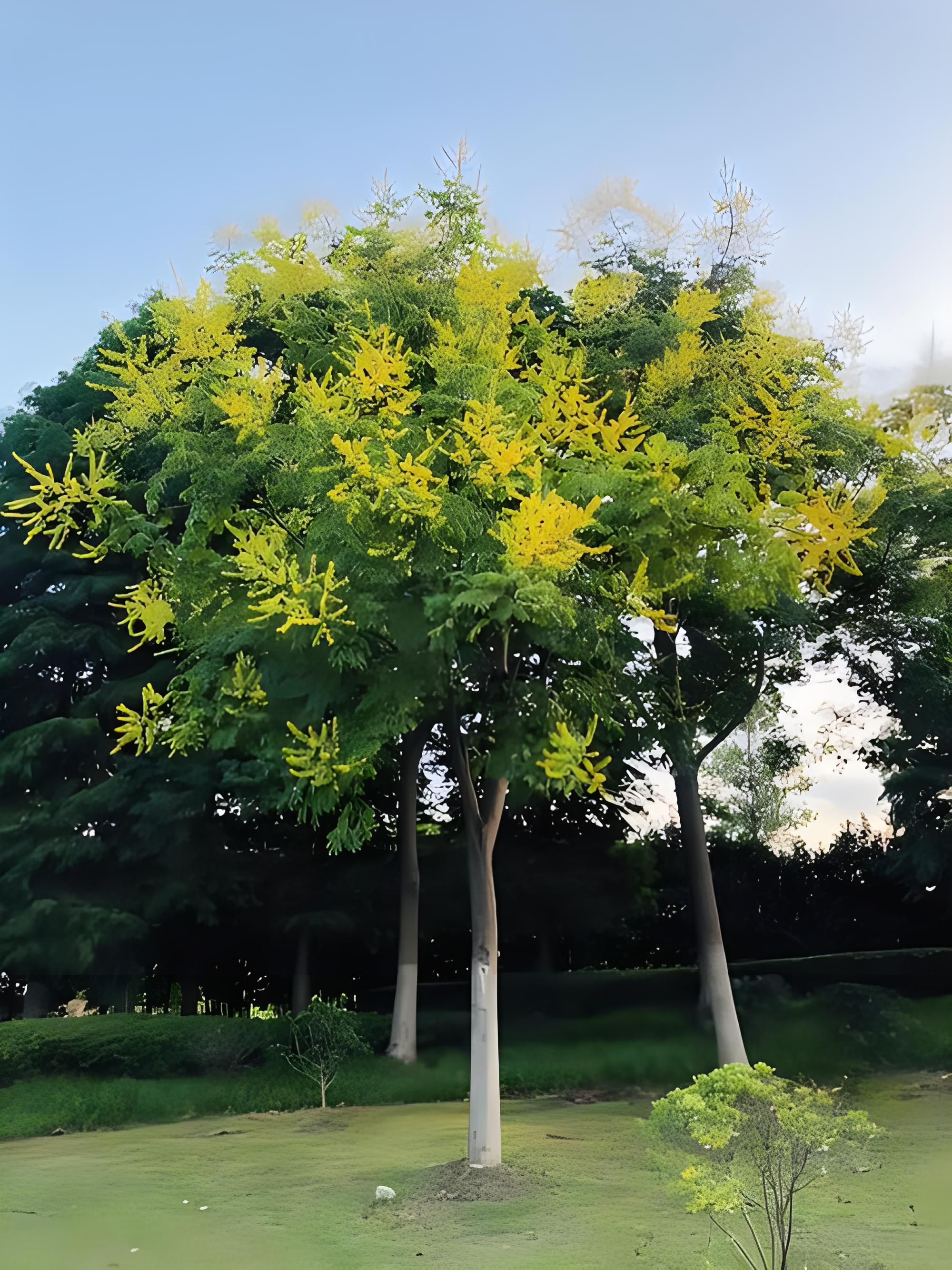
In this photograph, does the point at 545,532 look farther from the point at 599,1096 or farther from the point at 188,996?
the point at 188,996

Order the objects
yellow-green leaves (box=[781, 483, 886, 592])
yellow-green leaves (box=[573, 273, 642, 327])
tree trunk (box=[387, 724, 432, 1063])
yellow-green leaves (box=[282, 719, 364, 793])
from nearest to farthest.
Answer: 1. yellow-green leaves (box=[282, 719, 364, 793])
2. yellow-green leaves (box=[781, 483, 886, 592])
3. yellow-green leaves (box=[573, 273, 642, 327])
4. tree trunk (box=[387, 724, 432, 1063])

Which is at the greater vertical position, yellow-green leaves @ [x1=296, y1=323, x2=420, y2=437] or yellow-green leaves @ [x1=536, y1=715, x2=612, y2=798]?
yellow-green leaves @ [x1=296, y1=323, x2=420, y2=437]

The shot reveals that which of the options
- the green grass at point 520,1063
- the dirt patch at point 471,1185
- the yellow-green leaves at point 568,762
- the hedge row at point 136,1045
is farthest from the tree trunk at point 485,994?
the hedge row at point 136,1045

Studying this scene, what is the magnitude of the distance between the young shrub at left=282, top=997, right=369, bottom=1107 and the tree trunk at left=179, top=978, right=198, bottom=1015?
606cm

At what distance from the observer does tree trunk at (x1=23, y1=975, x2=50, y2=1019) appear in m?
17.3

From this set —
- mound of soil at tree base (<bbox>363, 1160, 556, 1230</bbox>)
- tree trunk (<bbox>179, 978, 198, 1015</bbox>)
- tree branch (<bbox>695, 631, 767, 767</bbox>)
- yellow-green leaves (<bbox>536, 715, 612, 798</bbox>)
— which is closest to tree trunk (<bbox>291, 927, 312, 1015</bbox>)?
tree trunk (<bbox>179, 978, 198, 1015</bbox>)

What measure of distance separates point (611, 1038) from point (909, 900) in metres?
6.12

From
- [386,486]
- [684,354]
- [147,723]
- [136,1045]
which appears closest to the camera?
[386,486]

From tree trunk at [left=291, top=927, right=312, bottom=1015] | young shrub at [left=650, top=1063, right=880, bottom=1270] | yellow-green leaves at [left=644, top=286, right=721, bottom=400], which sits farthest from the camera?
tree trunk at [left=291, top=927, right=312, bottom=1015]

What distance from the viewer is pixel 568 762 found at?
7379mm

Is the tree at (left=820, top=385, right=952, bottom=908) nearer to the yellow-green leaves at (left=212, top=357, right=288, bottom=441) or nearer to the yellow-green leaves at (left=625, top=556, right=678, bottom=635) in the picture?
the yellow-green leaves at (left=625, top=556, right=678, bottom=635)

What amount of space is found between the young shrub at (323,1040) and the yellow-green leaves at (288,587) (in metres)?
6.08

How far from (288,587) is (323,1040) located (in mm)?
6702

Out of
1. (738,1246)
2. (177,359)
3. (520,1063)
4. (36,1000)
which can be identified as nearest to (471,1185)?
(738,1246)
